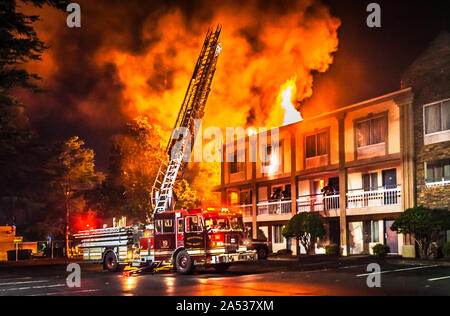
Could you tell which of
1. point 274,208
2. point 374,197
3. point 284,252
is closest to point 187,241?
point 374,197

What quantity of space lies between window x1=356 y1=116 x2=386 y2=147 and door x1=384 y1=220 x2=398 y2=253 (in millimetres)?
4490

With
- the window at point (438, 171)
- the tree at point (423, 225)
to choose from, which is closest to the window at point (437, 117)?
the window at point (438, 171)

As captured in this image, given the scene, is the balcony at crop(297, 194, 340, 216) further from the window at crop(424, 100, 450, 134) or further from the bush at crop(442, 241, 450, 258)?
the bush at crop(442, 241, 450, 258)

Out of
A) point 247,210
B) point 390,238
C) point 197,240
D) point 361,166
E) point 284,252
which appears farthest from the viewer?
point 247,210

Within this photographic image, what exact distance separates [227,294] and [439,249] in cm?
1589

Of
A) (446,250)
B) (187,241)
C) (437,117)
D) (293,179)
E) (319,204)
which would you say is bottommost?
(446,250)

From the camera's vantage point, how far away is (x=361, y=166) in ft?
103

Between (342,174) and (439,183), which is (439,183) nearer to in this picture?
(439,183)

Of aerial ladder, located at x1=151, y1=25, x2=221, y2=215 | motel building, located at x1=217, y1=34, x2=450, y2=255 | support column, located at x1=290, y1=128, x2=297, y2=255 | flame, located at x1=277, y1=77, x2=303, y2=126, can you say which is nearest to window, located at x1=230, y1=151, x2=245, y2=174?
motel building, located at x1=217, y1=34, x2=450, y2=255

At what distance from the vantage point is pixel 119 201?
4669 cm

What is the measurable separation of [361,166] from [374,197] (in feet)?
6.24
